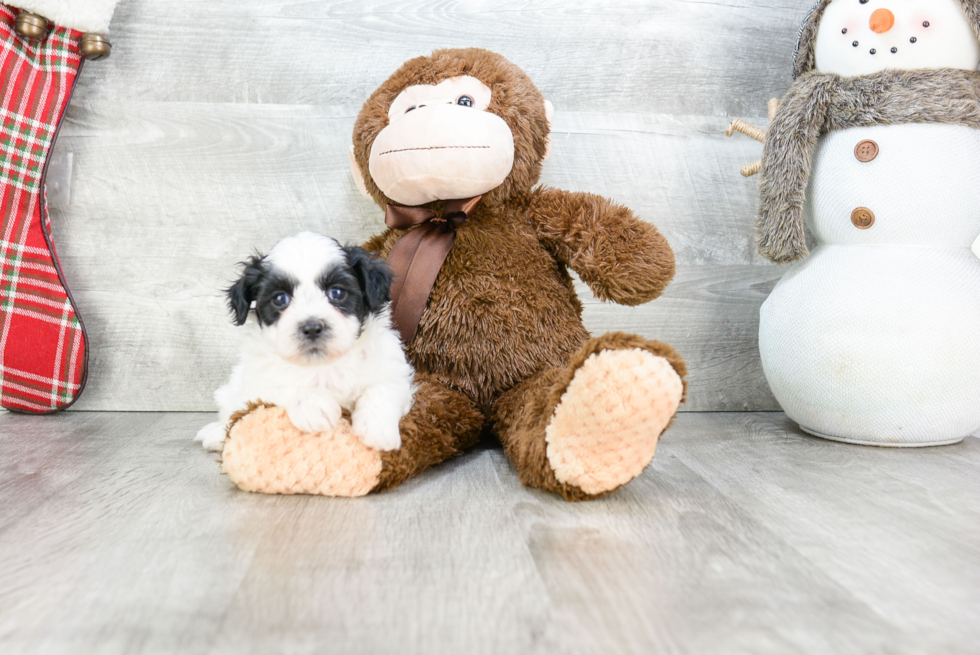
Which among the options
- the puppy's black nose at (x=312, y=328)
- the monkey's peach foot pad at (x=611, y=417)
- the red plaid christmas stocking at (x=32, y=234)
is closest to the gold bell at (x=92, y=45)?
the red plaid christmas stocking at (x=32, y=234)

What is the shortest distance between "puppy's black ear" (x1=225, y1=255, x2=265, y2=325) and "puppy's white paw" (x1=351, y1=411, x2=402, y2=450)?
9.3 inches

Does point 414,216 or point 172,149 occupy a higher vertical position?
point 172,149

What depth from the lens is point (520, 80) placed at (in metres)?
1.24

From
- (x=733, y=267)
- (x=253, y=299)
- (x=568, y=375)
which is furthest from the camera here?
(x=733, y=267)

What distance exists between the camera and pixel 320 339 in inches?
37.6

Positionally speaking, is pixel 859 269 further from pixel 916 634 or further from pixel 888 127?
pixel 916 634

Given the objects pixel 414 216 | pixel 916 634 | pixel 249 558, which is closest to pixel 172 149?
pixel 414 216

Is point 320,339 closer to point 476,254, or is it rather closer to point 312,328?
point 312,328

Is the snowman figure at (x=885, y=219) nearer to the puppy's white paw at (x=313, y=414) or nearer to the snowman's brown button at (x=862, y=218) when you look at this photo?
the snowman's brown button at (x=862, y=218)

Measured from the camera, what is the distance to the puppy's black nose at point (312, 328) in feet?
3.12

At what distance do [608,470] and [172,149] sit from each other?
1180mm

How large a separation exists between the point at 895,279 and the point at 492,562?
0.93m

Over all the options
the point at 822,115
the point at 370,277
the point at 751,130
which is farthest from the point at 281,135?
the point at 822,115

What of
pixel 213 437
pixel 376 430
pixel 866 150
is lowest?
pixel 213 437
